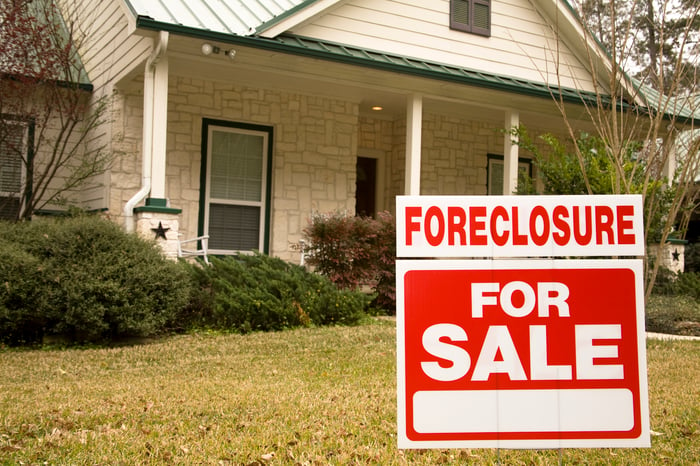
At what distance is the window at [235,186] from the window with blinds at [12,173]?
2719 mm

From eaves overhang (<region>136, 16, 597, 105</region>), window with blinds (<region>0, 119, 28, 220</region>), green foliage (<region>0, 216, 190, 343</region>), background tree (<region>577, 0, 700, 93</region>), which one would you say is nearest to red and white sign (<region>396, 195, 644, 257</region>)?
background tree (<region>577, 0, 700, 93</region>)

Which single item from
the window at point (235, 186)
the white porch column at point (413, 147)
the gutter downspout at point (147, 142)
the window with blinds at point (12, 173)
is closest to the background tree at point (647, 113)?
the white porch column at point (413, 147)

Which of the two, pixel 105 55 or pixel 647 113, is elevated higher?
pixel 105 55

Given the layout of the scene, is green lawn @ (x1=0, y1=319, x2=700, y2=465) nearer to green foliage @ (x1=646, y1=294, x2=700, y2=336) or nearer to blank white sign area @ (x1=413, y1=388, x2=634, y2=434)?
blank white sign area @ (x1=413, y1=388, x2=634, y2=434)

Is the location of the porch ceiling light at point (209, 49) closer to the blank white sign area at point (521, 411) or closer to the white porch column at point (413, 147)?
the white porch column at point (413, 147)

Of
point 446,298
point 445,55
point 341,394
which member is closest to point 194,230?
point 445,55

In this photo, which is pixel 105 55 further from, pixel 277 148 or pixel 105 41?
pixel 277 148

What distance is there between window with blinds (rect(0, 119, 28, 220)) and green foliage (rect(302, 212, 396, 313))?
14.9 ft

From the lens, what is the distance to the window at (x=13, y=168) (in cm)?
1005

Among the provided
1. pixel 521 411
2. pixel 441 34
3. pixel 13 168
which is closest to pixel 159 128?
pixel 13 168

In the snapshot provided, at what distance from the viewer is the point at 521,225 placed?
2.77 m

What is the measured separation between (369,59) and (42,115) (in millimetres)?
5065

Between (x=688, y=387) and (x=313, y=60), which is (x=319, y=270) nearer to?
(x=313, y=60)

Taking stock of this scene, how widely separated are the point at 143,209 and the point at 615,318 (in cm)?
689
